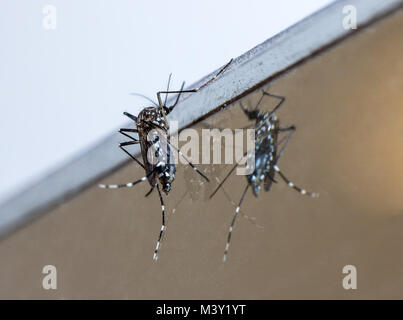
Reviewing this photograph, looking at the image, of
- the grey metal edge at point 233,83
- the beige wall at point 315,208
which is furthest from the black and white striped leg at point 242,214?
the grey metal edge at point 233,83

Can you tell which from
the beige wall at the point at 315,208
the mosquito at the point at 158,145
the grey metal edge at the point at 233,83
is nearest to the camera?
the beige wall at the point at 315,208

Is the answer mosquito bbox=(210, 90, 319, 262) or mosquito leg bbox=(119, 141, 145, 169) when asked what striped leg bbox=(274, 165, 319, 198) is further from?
mosquito leg bbox=(119, 141, 145, 169)

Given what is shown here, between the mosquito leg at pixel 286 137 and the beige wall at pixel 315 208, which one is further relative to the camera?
the mosquito leg at pixel 286 137

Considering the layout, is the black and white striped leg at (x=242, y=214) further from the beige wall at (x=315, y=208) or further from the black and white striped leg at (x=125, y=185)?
the black and white striped leg at (x=125, y=185)

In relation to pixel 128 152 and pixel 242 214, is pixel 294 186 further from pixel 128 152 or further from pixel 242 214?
pixel 128 152

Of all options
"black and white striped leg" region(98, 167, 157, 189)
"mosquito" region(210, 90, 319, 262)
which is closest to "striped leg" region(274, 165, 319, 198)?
"mosquito" region(210, 90, 319, 262)

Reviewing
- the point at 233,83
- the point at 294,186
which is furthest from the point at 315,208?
the point at 233,83

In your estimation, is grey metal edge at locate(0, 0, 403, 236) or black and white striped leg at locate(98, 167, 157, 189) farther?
black and white striped leg at locate(98, 167, 157, 189)
